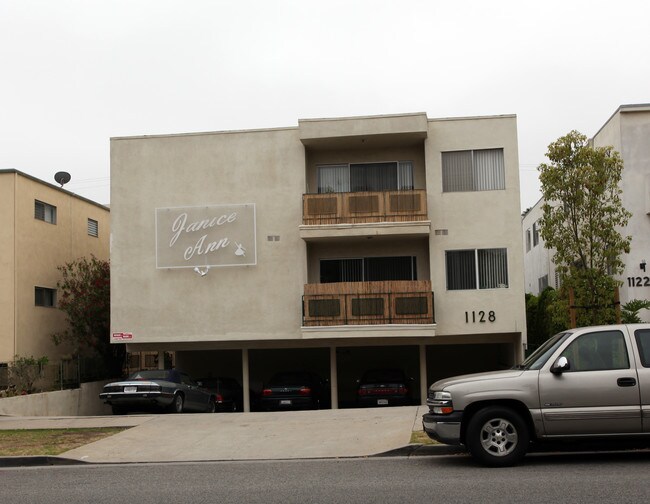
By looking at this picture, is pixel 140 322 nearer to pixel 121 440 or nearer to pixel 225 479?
pixel 121 440

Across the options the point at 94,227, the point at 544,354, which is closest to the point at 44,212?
the point at 94,227

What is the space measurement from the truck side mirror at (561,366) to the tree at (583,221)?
992 centimetres

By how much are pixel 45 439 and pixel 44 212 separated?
52.2ft

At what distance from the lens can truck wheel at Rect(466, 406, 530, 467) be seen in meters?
10.9

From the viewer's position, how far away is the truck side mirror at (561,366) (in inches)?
425

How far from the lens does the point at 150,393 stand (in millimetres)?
21031

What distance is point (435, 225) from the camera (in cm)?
2562

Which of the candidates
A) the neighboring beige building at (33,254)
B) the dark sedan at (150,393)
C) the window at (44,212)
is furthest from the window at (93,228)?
the dark sedan at (150,393)

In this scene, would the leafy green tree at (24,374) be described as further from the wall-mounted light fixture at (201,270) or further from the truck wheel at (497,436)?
the truck wheel at (497,436)

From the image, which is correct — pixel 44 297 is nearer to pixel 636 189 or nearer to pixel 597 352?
pixel 636 189

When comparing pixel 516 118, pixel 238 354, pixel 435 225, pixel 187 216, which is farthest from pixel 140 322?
pixel 516 118

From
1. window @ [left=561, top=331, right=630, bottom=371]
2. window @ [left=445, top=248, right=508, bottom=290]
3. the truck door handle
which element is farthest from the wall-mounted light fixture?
the truck door handle

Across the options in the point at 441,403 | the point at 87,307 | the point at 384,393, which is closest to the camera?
the point at 441,403

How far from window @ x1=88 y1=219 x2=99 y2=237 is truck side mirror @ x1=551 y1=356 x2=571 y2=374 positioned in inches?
1006
